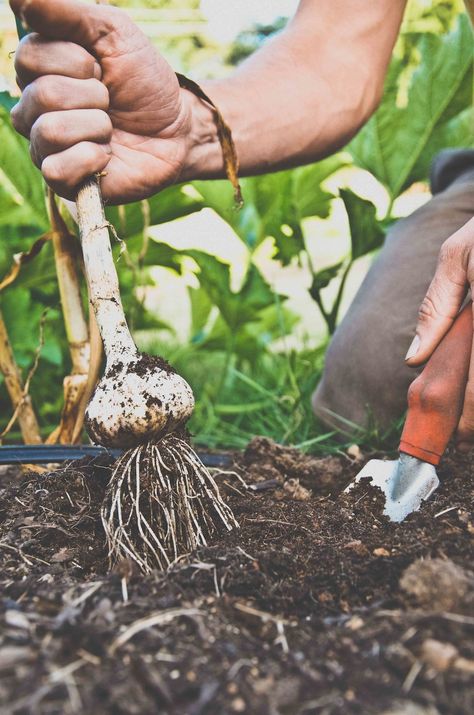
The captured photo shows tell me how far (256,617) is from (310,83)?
5.06 feet

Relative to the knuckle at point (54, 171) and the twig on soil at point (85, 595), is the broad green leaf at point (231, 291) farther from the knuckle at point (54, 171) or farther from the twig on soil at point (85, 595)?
the twig on soil at point (85, 595)

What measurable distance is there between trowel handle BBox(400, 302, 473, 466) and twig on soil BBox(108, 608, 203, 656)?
58cm

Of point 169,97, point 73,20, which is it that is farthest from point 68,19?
point 169,97

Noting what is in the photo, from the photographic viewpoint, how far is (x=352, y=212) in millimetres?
2203

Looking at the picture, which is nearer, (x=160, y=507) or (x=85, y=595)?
(x=85, y=595)

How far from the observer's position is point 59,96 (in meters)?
1.30

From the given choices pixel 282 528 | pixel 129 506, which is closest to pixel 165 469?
pixel 129 506

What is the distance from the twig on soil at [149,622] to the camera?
81 centimetres

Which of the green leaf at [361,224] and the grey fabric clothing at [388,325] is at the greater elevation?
the green leaf at [361,224]

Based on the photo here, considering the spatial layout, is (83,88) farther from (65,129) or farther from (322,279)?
(322,279)

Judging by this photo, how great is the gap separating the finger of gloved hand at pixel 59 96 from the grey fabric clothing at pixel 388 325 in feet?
3.65

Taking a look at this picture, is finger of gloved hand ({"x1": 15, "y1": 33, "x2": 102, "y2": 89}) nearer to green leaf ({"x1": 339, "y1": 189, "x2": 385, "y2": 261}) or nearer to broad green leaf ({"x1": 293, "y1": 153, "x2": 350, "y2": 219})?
green leaf ({"x1": 339, "y1": 189, "x2": 385, "y2": 261})

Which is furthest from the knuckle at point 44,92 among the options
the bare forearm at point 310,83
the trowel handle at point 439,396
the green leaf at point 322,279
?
the green leaf at point 322,279

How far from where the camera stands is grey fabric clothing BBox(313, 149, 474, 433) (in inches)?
82.9
